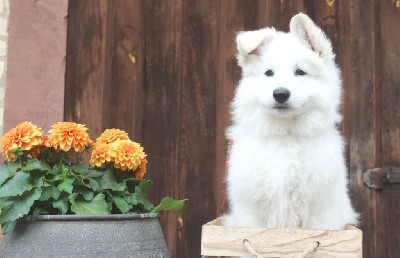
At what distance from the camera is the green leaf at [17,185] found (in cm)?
167

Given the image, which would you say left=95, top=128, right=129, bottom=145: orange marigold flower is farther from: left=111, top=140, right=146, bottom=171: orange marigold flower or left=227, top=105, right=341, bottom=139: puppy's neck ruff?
left=227, top=105, right=341, bottom=139: puppy's neck ruff

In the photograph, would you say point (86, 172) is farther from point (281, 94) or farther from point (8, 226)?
point (281, 94)

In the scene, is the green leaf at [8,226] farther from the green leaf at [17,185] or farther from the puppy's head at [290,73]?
the puppy's head at [290,73]

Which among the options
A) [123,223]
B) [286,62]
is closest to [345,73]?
[286,62]

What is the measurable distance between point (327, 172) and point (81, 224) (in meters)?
0.85

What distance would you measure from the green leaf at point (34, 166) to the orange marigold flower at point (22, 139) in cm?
5

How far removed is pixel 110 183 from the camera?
1.87 m

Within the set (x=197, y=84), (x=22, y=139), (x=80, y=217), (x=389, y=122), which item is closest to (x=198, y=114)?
(x=197, y=84)

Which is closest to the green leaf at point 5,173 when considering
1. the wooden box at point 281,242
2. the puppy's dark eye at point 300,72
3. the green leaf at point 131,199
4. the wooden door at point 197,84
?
the green leaf at point 131,199

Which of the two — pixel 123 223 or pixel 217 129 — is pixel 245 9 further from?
pixel 123 223

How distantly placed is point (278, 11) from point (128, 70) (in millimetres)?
884

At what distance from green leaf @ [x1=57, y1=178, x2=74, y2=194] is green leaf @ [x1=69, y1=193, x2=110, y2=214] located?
0.07 ft

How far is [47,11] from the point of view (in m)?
2.82

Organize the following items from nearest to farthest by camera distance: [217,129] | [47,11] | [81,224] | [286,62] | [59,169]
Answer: [81,224], [59,169], [286,62], [47,11], [217,129]
